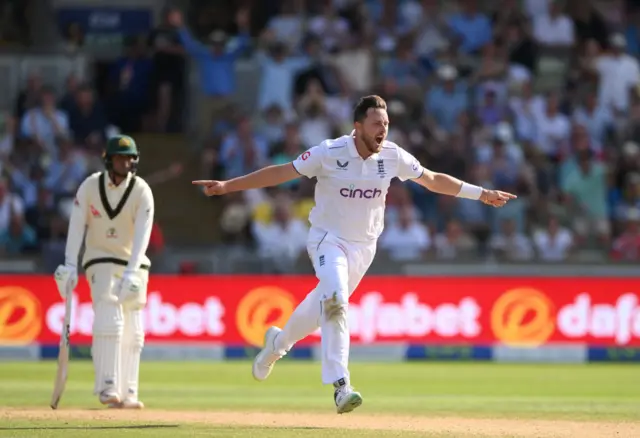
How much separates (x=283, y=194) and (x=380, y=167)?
968 centimetres

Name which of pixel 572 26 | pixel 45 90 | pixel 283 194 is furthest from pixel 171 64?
pixel 572 26

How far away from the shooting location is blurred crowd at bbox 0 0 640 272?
63.9 ft

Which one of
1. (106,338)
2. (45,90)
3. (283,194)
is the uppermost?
(45,90)

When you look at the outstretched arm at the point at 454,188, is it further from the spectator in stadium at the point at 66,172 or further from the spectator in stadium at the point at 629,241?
the spectator in stadium at the point at 66,172

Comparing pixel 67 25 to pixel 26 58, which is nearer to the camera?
pixel 26 58

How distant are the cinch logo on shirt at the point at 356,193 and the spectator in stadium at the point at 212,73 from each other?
11627 millimetres

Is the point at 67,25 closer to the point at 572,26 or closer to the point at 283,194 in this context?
the point at 283,194

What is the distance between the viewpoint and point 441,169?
20.4 meters

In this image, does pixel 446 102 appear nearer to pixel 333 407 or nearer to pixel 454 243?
pixel 454 243

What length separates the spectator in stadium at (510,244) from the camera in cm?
1861

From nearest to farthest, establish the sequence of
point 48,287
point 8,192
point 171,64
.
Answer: point 48,287 < point 8,192 < point 171,64

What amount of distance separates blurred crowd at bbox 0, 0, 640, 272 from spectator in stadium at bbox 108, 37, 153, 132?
0.07 ft

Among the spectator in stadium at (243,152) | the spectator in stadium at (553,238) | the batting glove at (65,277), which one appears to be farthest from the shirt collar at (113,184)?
the spectator in stadium at (553,238)

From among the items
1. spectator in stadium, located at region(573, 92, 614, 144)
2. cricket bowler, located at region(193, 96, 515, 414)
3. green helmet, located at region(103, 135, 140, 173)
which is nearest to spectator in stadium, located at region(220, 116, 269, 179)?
spectator in stadium, located at region(573, 92, 614, 144)
